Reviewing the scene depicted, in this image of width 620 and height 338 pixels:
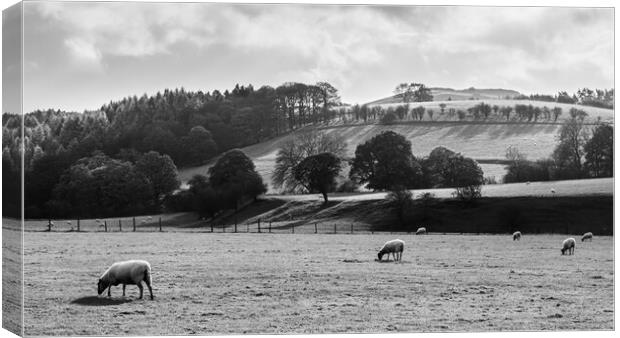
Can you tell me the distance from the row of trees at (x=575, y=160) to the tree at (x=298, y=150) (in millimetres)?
3237

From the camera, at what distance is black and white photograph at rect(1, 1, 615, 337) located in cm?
1831

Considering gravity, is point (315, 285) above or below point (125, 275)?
below

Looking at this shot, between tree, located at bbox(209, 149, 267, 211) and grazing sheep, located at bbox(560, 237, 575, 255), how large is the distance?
19.1ft

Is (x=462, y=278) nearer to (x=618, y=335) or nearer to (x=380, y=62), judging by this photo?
(x=618, y=335)

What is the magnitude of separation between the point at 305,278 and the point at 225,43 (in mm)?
4350

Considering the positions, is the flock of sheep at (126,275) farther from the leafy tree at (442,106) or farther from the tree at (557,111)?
the tree at (557,111)

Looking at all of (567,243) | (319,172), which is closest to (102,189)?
(319,172)

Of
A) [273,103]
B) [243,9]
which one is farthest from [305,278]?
[243,9]

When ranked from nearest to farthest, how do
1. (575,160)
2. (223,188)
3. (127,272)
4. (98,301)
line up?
(98,301) < (127,272) < (223,188) < (575,160)

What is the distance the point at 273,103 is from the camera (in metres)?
20.5

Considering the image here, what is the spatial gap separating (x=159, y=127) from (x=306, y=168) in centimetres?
284

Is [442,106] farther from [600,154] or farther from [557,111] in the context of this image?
[600,154]

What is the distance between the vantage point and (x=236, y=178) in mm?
20469

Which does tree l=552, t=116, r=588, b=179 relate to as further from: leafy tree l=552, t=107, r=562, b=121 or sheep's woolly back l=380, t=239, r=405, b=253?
sheep's woolly back l=380, t=239, r=405, b=253
